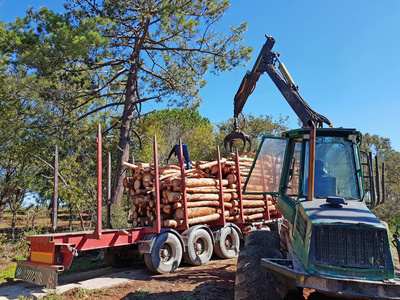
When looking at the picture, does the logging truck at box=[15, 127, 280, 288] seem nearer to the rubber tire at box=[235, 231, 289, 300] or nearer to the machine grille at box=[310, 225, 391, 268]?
the rubber tire at box=[235, 231, 289, 300]

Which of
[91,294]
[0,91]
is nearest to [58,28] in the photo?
[0,91]

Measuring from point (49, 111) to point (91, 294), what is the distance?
13.2 metres

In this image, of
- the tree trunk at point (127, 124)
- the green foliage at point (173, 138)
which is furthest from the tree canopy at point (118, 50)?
the green foliage at point (173, 138)

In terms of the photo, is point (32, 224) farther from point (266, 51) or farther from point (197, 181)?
point (266, 51)

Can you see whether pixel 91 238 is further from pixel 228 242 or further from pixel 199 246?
pixel 228 242

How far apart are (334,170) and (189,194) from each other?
15.9 feet

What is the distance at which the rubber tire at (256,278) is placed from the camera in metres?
4.65

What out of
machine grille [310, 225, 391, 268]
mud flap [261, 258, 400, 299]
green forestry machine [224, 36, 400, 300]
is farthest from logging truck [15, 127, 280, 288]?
mud flap [261, 258, 400, 299]

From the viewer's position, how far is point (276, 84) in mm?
8469

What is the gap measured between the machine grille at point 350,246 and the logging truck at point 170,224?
436 cm

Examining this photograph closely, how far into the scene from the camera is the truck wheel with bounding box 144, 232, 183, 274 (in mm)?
7698

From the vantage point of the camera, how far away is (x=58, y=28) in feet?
39.0

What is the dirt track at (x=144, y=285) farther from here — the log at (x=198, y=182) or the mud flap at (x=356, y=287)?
the mud flap at (x=356, y=287)

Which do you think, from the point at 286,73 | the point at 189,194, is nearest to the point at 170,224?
the point at 189,194
